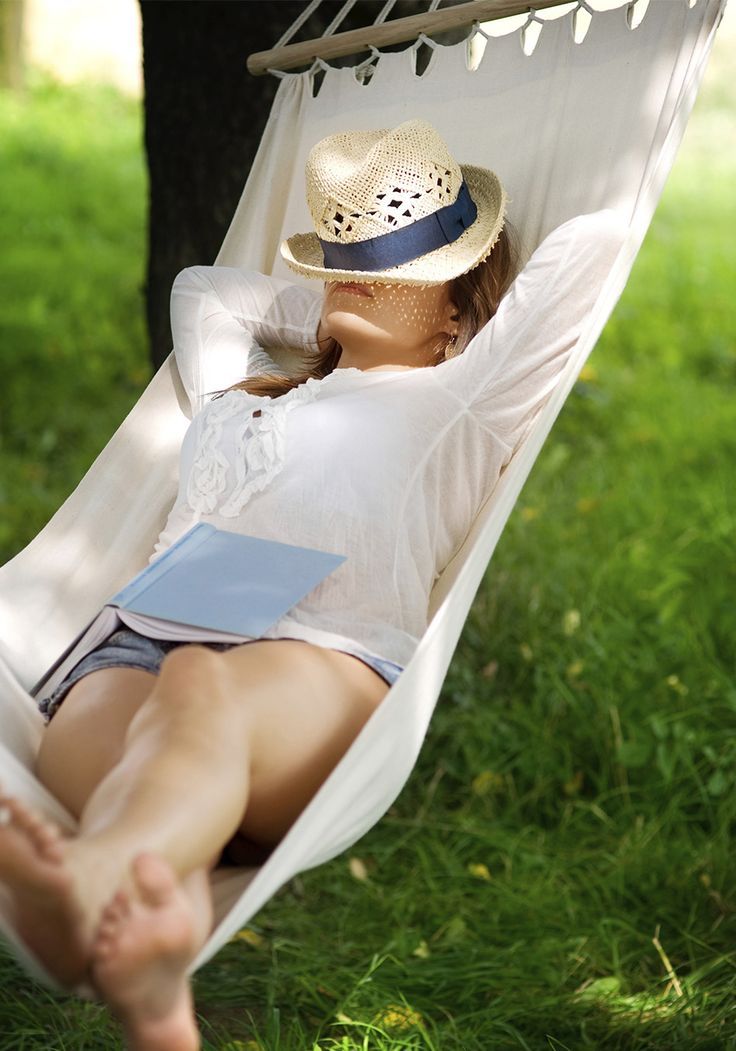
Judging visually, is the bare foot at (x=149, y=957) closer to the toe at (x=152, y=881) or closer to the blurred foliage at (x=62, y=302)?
the toe at (x=152, y=881)

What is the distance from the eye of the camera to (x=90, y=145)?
682 centimetres

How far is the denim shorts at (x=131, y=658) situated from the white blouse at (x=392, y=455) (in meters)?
0.03

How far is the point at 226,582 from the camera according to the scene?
1711 mm

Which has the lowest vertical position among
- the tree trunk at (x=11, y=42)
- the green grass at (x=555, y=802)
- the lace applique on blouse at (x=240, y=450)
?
the green grass at (x=555, y=802)

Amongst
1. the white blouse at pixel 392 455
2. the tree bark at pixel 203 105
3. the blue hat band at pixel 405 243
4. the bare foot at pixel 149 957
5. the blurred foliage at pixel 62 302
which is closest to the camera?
the bare foot at pixel 149 957

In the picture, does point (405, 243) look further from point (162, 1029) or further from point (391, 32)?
point (162, 1029)

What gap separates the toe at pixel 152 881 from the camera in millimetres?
1216

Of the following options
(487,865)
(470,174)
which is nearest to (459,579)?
(470,174)

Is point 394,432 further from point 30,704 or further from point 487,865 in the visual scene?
point 487,865

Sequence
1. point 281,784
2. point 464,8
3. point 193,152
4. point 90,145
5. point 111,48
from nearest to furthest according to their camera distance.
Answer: point 281,784, point 464,8, point 193,152, point 90,145, point 111,48

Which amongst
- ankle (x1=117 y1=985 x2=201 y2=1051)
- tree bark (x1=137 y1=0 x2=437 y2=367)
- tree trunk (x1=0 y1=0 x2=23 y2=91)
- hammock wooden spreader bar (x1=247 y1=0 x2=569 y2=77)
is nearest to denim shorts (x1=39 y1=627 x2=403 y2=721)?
ankle (x1=117 y1=985 x2=201 y2=1051)

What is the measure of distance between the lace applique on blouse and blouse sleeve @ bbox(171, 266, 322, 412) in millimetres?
204

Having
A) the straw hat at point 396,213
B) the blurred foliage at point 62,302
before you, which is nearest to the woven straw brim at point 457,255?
the straw hat at point 396,213

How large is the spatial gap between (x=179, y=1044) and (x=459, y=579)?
0.65m
